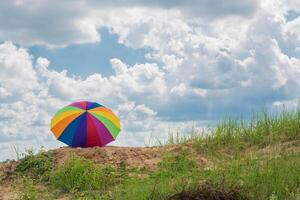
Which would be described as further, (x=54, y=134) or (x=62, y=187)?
(x=54, y=134)

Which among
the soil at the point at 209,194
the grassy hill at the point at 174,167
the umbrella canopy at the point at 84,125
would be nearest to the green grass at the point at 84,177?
the grassy hill at the point at 174,167

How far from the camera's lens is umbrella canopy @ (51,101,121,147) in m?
14.0

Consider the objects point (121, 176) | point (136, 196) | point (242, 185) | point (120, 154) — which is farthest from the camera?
point (120, 154)

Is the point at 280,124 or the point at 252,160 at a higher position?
the point at 280,124

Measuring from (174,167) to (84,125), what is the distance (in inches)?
97.8

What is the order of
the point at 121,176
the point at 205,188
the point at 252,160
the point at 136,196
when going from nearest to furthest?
the point at 205,188 → the point at 136,196 → the point at 252,160 → the point at 121,176

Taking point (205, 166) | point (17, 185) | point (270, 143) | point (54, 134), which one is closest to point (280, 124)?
point (270, 143)

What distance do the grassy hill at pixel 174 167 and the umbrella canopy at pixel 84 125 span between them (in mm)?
378

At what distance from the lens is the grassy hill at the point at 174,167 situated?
397 inches

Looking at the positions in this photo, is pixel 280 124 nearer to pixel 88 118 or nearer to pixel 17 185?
pixel 88 118

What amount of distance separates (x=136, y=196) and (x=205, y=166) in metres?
2.96

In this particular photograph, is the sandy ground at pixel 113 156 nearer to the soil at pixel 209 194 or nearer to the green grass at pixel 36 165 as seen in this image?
the green grass at pixel 36 165

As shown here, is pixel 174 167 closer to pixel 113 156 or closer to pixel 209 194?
pixel 113 156

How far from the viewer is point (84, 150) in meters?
13.9
